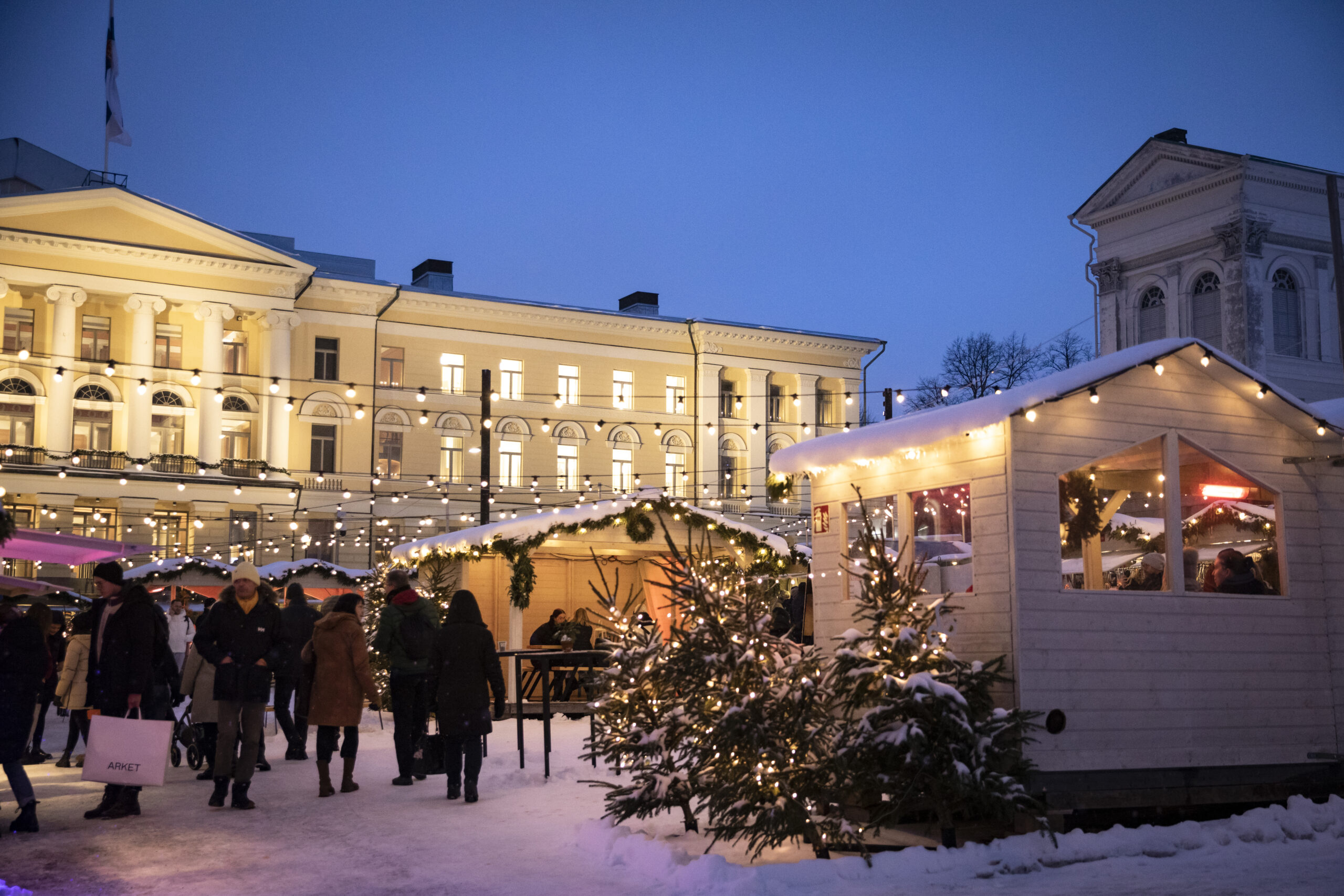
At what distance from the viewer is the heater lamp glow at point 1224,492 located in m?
9.54

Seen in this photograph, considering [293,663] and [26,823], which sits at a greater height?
[293,663]

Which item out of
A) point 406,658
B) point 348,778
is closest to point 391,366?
point 406,658

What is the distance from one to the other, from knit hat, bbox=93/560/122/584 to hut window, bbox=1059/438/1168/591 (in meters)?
6.57

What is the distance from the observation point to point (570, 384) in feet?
166

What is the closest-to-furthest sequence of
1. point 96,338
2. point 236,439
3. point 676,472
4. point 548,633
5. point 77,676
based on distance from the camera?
point 77,676 < point 548,633 < point 96,338 < point 236,439 < point 676,472

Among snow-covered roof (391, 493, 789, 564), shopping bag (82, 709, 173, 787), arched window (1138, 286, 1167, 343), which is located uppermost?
arched window (1138, 286, 1167, 343)

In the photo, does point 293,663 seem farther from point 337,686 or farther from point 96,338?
point 96,338

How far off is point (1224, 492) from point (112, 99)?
32.3 m

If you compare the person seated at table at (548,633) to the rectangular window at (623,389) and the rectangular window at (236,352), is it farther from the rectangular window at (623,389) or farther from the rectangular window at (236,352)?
the rectangular window at (623,389)

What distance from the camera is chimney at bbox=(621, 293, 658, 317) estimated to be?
54.6m

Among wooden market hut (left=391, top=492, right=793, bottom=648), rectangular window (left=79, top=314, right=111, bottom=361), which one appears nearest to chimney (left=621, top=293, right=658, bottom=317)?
rectangular window (left=79, top=314, right=111, bottom=361)

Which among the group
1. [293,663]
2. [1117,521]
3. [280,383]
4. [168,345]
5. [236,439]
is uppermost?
[168,345]

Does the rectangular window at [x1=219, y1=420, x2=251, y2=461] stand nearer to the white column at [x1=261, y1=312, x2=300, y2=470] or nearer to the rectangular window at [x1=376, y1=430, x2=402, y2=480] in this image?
the white column at [x1=261, y1=312, x2=300, y2=470]

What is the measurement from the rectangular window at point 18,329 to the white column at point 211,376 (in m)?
5.47
